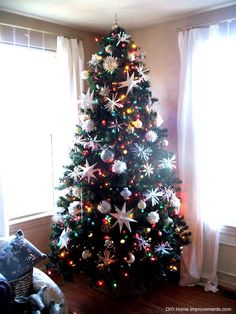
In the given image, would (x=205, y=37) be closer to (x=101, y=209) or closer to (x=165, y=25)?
(x=165, y=25)

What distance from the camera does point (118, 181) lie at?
2918 mm

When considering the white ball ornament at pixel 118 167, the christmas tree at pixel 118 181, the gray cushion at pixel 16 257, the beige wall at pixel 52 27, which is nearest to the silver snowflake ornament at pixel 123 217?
the christmas tree at pixel 118 181

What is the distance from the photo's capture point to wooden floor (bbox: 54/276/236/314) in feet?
9.78

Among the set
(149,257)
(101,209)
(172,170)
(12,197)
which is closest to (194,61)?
(172,170)

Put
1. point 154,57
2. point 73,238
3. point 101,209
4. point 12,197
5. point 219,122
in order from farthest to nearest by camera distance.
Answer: point 154,57 < point 12,197 < point 219,122 < point 73,238 < point 101,209

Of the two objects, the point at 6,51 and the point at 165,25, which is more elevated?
the point at 165,25

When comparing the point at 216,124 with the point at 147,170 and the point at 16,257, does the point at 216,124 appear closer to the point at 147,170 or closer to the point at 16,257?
the point at 147,170

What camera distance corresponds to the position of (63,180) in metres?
3.20

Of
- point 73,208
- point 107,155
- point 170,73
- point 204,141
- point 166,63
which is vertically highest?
point 166,63

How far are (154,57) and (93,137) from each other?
4.48ft

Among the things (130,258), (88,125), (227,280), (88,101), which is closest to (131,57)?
(88,101)

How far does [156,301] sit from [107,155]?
1452 millimetres

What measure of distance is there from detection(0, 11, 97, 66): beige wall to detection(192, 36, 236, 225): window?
4.46 ft

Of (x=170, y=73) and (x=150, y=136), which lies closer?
(x=150, y=136)
